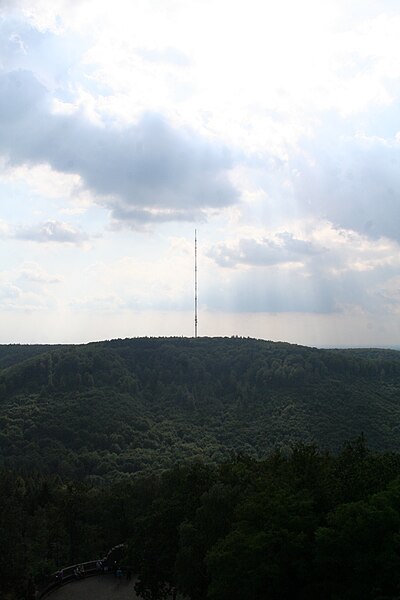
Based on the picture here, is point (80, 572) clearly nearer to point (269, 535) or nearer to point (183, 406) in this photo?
point (269, 535)

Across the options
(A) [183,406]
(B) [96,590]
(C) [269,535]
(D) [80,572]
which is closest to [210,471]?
(B) [96,590]

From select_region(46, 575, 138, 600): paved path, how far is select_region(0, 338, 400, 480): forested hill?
74935 millimetres

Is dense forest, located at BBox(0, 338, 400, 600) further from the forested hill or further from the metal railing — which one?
the metal railing

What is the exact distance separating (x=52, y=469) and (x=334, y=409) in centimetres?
6832

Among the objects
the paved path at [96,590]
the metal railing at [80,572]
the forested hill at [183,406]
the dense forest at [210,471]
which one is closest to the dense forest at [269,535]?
the dense forest at [210,471]

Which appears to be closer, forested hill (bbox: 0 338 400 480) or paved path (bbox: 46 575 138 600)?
paved path (bbox: 46 575 138 600)

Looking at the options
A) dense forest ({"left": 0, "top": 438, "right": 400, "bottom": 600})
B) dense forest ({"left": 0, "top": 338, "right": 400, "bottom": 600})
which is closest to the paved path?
dense forest ({"left": 0, "top": 438, "right": 400, "bottom": 600})

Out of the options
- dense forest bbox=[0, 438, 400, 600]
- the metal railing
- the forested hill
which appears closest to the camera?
dense forest bbox=[0, 438, 400, 600]

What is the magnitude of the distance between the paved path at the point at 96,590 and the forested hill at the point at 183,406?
246ft

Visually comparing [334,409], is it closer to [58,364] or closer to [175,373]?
[175,373]

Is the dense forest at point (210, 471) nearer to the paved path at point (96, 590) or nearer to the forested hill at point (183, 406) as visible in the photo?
the forested hill at point (183, 406)

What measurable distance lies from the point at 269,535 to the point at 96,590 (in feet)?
67.2

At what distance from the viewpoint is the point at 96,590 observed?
3928 cm

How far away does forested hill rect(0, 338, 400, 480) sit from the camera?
128625 millimetres
